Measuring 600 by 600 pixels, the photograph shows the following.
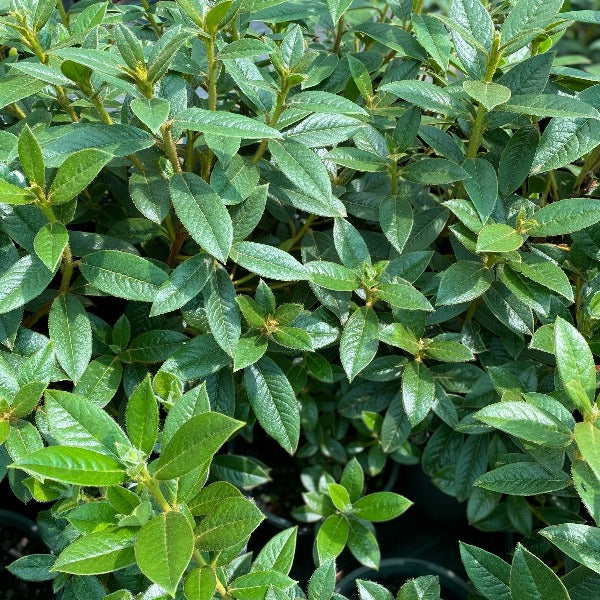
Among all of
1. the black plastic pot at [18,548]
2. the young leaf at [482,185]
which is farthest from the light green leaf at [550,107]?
the black plastic pot at [18,548]

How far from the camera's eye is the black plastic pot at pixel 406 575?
142cm

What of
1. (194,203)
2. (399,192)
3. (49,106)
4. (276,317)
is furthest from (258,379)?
(49,106)

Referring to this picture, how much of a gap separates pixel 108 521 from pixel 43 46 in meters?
0.79

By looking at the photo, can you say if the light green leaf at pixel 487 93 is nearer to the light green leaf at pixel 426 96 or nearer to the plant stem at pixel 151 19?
the light green leaf at pixel 426 96

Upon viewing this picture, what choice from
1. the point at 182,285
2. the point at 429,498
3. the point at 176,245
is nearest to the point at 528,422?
the point at 182,285

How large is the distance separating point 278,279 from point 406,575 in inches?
33.0

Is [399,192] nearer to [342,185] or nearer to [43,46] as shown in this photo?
[342,185]

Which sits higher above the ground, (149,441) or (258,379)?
(149,441)

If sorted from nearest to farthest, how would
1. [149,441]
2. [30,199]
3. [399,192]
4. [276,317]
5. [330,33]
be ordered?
1. [149,441]
2. [30,199]
3. [276,317]
4. [399,192]
5. [330,33]

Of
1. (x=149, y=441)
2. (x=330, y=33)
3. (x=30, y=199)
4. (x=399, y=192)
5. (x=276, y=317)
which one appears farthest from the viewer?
(x=330, y=33)

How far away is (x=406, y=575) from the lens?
1491 millimetres

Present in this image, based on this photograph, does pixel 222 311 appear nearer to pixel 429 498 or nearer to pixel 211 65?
pixel 211 65

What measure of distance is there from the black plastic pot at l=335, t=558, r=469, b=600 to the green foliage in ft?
0.45

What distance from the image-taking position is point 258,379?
45.2 inches
